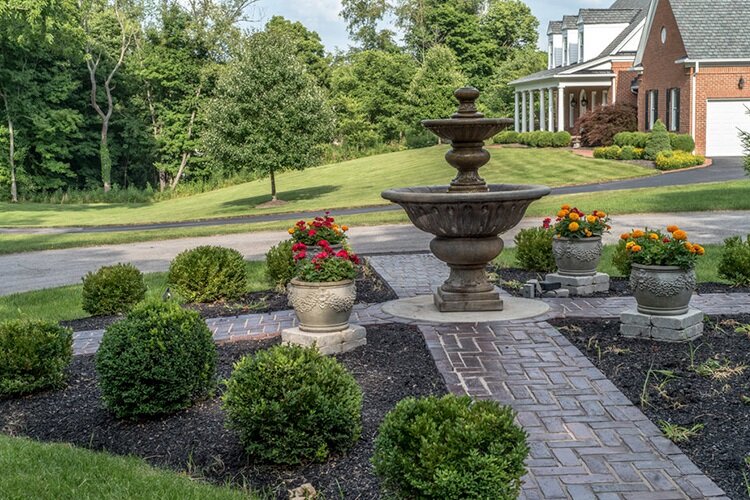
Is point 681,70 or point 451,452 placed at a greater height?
point 681,70

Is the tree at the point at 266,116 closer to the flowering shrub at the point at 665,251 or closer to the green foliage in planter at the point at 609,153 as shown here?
the green foliage in planter at the point at 609,153

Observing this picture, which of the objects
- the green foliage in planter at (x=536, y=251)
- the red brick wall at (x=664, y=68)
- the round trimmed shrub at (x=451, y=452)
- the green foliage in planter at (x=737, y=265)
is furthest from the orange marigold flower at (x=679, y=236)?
the red brick wall at (x=664, y=68)

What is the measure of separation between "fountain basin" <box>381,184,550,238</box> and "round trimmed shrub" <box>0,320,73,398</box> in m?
4.22

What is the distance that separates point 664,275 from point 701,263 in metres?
5.54

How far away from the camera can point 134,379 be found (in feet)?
22.5

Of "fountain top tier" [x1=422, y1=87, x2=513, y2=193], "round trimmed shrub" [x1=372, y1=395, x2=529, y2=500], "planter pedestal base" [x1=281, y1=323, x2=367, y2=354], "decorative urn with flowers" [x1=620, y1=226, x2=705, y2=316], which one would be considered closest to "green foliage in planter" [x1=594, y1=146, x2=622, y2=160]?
"fountain top tier" [x1=422, y1=87, x2=513, y2=193]

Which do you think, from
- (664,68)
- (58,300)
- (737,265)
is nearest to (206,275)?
(58,300)

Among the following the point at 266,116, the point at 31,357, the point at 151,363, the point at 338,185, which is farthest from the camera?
the point at 338,185

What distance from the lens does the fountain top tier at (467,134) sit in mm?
10094

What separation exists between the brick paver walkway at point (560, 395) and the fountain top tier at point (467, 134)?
1927 millimetres

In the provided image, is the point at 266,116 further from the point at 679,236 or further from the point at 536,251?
the point at 679,236

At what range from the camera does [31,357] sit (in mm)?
7730

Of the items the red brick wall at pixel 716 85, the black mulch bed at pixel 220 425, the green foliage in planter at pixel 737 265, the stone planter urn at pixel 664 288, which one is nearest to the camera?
the black mulch bed at pixel 220 425

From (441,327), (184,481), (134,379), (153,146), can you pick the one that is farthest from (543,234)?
(153,146)
